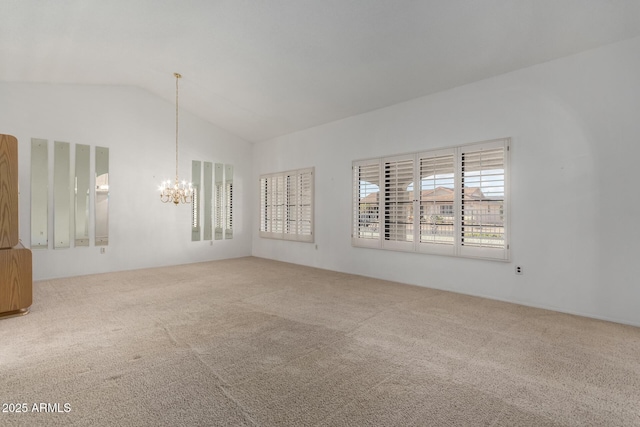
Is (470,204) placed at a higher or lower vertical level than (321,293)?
higher

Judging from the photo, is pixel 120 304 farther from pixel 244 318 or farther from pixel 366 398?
pixel 366 398

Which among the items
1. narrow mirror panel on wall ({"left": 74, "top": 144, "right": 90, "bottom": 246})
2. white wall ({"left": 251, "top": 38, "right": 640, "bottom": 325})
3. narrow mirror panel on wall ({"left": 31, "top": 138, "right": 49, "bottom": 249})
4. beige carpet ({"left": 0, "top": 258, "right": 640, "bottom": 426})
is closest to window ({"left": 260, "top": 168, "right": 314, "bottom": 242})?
white wall ({"left": 251, "top": 38, "right": 640, "bottom": 325})

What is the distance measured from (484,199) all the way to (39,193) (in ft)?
23.4

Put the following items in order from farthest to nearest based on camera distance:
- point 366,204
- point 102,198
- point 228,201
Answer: point 228,201 → point 102,198 → point 366,204

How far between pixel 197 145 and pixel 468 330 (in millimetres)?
6660

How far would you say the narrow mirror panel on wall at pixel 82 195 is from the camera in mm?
5797

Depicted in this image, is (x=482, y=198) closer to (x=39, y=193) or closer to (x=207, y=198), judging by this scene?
(x=207, y=198)

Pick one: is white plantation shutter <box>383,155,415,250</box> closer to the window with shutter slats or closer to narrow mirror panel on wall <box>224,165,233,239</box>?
the window with shutter slats

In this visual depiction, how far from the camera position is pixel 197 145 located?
7391mm

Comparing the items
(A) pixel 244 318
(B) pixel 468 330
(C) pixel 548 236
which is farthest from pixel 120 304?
(C) pixel 548 236

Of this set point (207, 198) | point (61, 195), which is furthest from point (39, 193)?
point (207, 198)

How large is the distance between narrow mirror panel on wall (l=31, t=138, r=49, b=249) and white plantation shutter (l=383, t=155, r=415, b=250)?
19.2 feet

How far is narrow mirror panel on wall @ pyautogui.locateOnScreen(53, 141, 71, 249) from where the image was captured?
5578 millimetres

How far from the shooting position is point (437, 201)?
4762 mm
